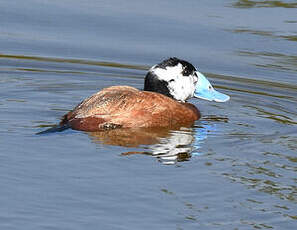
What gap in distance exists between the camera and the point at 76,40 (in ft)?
38.7

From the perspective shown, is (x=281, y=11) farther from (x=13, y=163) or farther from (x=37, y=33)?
(x=13, y=163)

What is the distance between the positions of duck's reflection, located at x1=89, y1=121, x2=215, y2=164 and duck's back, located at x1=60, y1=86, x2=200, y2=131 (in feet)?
0.29

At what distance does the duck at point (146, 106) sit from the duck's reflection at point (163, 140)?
0.10 m

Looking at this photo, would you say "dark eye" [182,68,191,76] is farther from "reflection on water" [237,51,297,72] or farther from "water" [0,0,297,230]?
"reflection on water" [237,51,297,72]

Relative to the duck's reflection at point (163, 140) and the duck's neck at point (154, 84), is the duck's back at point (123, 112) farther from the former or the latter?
the duck's neck at point (154, 84)

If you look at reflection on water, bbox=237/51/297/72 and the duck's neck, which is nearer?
the duck's neck

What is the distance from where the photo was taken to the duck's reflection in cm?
788

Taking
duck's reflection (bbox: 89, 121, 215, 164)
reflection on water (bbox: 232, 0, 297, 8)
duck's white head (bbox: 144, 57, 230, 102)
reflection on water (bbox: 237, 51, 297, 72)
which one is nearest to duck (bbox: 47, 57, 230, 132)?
duck's white head (bbox: 144, 57, 230, 102)

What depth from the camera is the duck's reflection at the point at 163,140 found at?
788 centimetres

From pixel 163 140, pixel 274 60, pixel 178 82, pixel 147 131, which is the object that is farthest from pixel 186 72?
pixel 274 60

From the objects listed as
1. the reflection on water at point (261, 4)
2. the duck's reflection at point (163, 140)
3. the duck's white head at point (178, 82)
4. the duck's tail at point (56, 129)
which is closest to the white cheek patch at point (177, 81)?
the duck's white head at point (178, 82)

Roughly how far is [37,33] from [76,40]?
1.92 feet

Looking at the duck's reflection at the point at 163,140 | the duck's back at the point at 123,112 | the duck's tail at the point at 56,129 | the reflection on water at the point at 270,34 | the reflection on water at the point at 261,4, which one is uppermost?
the reflection on water at the point at 261,4

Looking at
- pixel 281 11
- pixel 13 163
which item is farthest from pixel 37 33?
pixel 13 163
